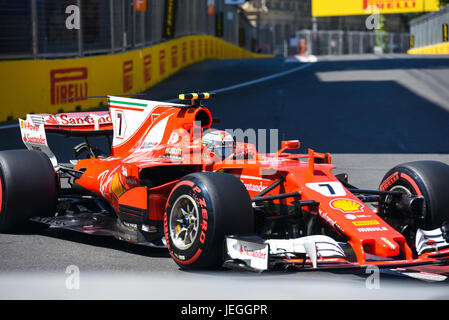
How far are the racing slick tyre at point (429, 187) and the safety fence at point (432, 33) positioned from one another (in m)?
44.7

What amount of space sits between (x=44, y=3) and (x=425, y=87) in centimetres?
1104

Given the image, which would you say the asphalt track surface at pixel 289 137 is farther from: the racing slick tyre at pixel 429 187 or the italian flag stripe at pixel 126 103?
the racing slick tyre at pixel 429 187

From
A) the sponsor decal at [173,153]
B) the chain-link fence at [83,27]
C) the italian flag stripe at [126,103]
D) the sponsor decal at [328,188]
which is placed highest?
the chain-link fence at [83,27]

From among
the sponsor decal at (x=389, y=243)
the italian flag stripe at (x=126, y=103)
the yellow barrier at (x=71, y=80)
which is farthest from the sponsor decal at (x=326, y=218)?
the yellow barrier at (x=71, y=80)

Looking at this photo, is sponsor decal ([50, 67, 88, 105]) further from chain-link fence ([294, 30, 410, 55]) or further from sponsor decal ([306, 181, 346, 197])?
chain-link fence ([294, 30, 410, 55])

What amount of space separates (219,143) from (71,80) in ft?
36.4

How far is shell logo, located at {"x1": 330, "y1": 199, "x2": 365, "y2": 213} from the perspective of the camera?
19.8 feet

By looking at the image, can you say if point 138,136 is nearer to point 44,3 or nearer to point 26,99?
point 26,99

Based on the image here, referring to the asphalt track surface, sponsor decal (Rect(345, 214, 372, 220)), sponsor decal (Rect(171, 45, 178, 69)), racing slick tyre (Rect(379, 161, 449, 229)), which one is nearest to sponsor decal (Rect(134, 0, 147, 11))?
the asphalt track surface

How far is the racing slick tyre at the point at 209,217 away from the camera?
5.71m

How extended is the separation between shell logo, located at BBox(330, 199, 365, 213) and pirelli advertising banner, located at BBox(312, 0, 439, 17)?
65726mm

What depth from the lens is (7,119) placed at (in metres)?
15.9

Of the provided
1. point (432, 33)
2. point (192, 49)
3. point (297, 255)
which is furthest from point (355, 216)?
point (432, 33)
